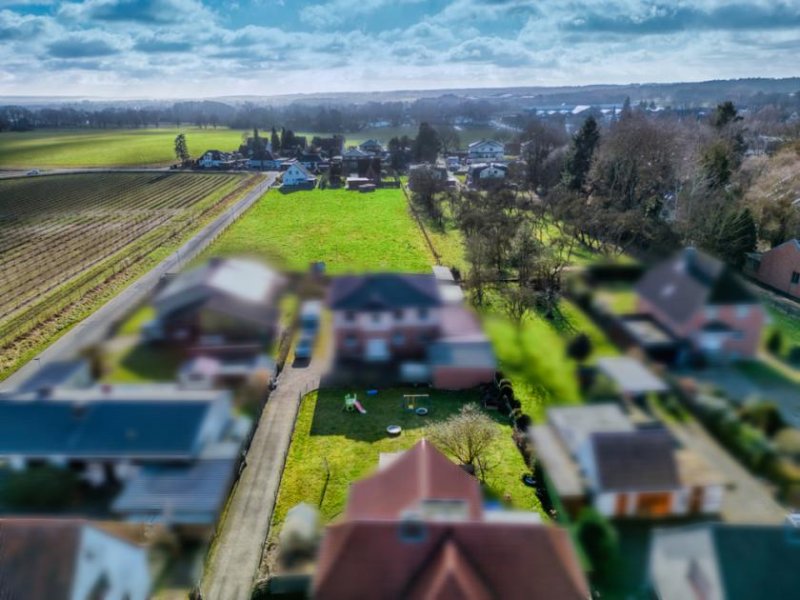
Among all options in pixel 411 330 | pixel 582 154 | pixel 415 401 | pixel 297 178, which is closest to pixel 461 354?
pixel 415 401

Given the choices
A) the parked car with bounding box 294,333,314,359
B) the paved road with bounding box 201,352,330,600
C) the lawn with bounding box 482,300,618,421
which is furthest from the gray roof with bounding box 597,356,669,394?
the parked car with bounding box 294,333,314,359

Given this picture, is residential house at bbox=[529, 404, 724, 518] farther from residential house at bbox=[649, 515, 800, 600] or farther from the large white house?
the large white house

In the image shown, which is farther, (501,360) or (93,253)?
(93,253)

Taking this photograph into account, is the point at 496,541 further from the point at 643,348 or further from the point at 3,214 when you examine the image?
the point at 3,214

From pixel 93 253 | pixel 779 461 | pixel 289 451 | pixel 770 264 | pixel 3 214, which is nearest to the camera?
pixel 779 461

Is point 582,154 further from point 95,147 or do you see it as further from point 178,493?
point 95,147

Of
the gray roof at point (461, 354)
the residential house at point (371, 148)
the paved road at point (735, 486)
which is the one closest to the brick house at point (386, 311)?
the gray roof at point (461, 354)

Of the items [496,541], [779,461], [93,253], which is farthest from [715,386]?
[93,253]
